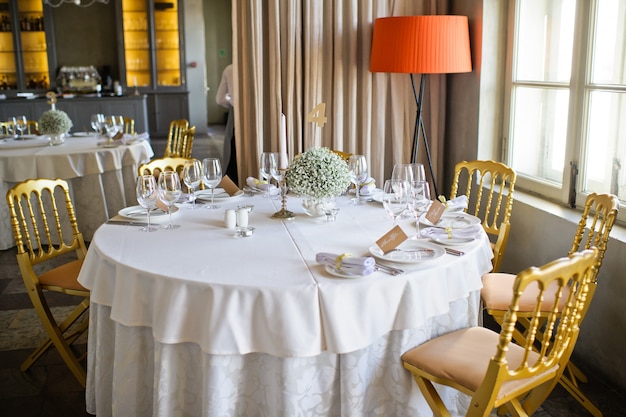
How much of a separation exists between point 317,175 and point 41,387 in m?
1.69

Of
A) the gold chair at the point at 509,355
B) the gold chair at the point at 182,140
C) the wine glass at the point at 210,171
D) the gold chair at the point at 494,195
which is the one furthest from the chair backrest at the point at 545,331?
the gold chair at the point at 182,140

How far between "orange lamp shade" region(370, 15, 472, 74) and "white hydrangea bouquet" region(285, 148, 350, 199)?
1409 mm

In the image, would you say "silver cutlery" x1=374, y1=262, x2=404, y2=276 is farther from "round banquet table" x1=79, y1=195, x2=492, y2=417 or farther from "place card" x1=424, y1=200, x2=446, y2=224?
"place card" x1=424, y1=200, x2=446, y2=224

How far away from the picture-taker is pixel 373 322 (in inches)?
83.9

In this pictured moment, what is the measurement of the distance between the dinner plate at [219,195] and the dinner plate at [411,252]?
42.9 inches

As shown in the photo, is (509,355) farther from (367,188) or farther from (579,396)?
(367,188)

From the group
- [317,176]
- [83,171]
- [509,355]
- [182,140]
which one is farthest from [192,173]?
[182,140]

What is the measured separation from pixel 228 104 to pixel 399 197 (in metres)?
4.48

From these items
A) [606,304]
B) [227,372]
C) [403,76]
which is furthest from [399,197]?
[403,76]

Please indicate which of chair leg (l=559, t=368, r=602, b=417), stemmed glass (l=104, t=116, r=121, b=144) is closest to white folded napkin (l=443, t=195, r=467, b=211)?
chair leg (l=559, t=368, r=602, b=417)

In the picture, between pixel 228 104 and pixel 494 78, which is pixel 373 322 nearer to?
pixel 494 78

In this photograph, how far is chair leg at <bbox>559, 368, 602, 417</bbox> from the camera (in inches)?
109

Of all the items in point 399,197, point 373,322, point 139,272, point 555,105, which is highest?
point 555,105

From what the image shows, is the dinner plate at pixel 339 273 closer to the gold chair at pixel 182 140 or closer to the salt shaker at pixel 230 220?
the salt shaker at pixel 230 220
